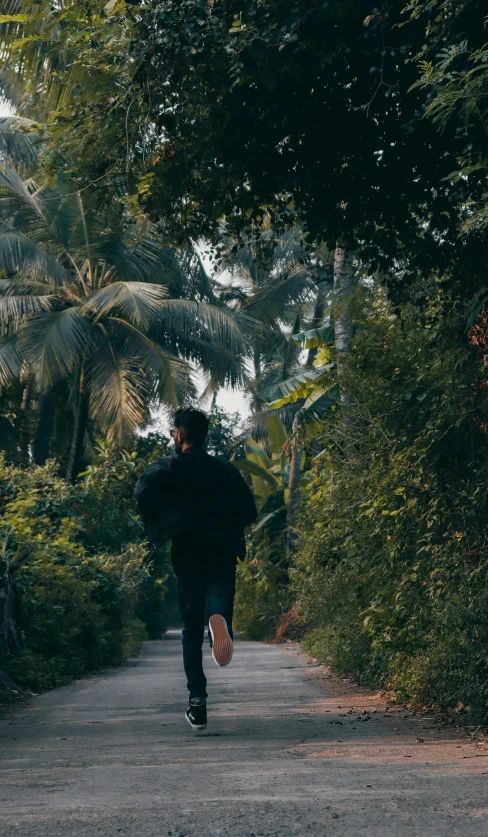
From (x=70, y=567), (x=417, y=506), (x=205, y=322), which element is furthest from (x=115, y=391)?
(x=417, y=506)

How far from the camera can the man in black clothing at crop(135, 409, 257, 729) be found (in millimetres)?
6309

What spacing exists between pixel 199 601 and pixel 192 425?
1087mm

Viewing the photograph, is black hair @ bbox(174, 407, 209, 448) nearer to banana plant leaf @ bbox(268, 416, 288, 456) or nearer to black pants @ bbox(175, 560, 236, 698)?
black pants @ bbox(175, 560, 236, 698)

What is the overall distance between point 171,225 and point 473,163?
8.78 ft

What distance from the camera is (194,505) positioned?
20.9ft

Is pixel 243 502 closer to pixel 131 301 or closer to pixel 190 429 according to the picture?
pixel 190 429

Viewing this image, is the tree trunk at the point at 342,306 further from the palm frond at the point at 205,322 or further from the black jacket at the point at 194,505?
the palm frond at the point at 205,322

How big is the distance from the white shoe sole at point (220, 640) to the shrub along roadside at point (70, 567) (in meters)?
4.25

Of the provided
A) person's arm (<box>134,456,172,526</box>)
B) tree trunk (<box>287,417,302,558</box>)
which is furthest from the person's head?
tree trunk (<box>287,417,302,558</box>)

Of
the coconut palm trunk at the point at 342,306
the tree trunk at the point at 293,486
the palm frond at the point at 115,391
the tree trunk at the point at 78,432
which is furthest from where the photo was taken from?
the tree trunk at the point at 293,486

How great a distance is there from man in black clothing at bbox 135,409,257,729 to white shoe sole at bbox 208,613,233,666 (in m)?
0.07

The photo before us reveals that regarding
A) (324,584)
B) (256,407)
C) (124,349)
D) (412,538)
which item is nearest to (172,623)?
(256,407)

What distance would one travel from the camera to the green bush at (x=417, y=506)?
21.9 ft

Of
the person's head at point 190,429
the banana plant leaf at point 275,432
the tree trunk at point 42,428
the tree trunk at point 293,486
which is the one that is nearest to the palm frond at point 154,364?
the tree trunk at point 42,428
